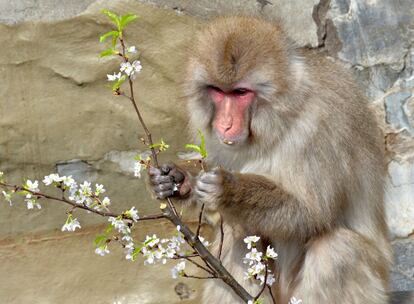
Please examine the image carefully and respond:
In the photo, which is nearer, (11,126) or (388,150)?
(11,126)

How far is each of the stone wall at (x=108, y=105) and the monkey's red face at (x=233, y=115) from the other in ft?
2.21

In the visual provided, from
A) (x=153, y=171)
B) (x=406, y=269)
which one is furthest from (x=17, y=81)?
(x=406, y=269)

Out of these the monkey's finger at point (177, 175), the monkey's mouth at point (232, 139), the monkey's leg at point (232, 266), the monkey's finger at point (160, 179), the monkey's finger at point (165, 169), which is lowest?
the monkey's leg at point (232, 266)

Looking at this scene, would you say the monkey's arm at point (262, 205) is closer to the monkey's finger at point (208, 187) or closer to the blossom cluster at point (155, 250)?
the monkey's finger at point (208, 187)

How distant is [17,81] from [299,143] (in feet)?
4.89

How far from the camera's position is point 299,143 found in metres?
3.86

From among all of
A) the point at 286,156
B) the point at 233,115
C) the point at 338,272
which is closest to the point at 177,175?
the point at 233,115

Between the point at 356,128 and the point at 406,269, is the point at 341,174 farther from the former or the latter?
the point at 406,269

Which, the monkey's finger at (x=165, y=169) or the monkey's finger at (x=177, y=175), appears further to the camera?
the monkey's finger at (x=177, y=175)

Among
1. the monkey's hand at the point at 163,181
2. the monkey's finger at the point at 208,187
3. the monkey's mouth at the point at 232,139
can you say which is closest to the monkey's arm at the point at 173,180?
the monkey's hand at the point at 163,181

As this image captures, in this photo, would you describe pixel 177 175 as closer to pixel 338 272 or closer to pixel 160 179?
pixel 160 179

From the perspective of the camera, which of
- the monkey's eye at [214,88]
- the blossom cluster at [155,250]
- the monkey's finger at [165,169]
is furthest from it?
the monkey's eye at [214,88]

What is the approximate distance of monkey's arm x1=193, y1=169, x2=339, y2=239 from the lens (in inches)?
140

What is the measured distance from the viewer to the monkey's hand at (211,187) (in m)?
3.54
